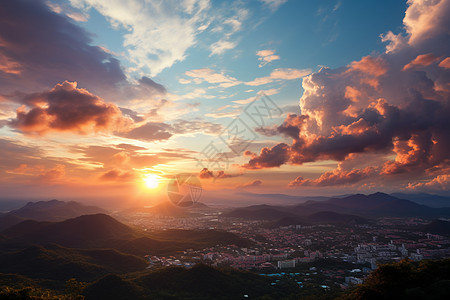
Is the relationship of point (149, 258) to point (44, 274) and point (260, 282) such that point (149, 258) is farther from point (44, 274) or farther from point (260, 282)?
point (260, 282)

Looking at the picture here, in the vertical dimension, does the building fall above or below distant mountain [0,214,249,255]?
below

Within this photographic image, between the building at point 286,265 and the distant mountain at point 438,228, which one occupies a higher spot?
the building at point 286,265

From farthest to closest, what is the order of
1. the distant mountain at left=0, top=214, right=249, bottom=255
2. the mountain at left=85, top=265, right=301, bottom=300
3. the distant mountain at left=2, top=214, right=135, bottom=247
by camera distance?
1. the distant mountain at left=2, top=214, right=135, bottom=247
2. the distant mountain at left=0, top=214, right=249, bottom=255
3. the mountain at left=85, top=265, right=301, bottom=300

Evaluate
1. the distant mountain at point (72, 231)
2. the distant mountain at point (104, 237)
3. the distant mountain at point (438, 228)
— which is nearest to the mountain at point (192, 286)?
the distant mountain at point (104, 237)

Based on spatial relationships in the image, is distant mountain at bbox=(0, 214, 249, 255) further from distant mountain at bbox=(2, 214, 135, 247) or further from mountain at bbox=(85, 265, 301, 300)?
mountain at bbox=(85, 265, 301, 300)

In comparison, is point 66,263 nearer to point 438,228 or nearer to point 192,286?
point 192,286

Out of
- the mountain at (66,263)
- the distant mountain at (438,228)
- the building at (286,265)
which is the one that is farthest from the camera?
the distant mountain at (438,228)

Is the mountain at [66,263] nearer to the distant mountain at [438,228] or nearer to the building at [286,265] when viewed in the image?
the building at [286,265]

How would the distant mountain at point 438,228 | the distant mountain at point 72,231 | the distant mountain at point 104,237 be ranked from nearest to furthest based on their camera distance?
the distant mountain at point 104,237
the distant mountain at point 72,231
the distant mountain at point 438,228

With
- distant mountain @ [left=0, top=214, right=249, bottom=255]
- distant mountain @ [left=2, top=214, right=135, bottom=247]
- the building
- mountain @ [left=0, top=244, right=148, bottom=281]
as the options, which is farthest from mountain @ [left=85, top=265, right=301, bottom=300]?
distant mountain @ [left=2, top=214, right=135, bottom=247]

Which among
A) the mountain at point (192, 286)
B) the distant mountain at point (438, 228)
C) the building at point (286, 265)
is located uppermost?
the mountain at point (192, 286)

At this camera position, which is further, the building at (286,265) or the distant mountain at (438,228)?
the distant mountain at (438,228)
